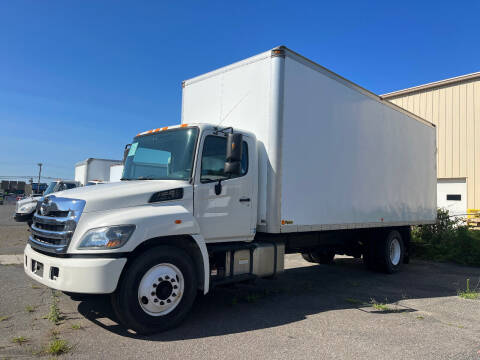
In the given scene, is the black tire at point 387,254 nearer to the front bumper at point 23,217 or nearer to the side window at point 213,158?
the side window at point 213,158

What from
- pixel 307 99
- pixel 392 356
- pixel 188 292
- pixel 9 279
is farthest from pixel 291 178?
pixel 9 279

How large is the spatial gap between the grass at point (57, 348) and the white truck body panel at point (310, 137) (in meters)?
3.06

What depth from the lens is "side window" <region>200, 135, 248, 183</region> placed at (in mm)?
5066

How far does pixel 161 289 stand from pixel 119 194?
125 centimetres

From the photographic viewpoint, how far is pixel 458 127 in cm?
1642

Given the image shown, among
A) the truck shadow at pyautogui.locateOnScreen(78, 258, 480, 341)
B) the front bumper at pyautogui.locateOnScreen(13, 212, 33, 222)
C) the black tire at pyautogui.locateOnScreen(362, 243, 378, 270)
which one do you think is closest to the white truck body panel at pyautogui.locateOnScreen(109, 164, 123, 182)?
the front bumper at pyautogui.locateOnScreen(13, 212, 33, 222)

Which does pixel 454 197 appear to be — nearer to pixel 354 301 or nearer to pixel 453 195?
pixel 453 195

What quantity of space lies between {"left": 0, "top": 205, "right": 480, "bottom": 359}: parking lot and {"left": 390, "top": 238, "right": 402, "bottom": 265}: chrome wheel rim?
1551 mm

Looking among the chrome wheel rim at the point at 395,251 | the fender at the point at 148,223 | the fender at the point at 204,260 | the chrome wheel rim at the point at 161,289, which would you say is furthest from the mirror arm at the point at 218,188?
the chrome wheel rim at the point at 395,251

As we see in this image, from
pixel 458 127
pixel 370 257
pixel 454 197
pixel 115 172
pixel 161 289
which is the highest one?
pixel 458 127

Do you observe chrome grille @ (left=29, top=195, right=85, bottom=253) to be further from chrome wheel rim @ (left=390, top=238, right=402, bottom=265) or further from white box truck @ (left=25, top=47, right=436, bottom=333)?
chrome wheel rim @ (left=390, top=238, right=402, bottom=265)

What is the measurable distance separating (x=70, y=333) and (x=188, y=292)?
1.39m

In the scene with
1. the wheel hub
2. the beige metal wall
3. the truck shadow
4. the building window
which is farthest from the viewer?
the building window

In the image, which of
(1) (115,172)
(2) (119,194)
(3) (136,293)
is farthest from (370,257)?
(1) (115,172)
